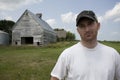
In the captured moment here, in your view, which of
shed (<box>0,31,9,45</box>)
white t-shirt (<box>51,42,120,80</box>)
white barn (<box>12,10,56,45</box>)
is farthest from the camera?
shed (<box>0,31,9,45</box>)

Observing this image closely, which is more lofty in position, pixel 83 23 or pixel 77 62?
pixel 83 23

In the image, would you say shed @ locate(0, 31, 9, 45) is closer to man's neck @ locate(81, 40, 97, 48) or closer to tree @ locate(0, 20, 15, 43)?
tree @ locate(0, 20, 15, 43)

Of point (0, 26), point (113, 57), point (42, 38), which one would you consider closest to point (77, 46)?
point (113, 57)

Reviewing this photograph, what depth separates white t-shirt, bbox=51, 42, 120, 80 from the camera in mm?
3119

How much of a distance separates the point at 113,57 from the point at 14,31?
47549 millimetres

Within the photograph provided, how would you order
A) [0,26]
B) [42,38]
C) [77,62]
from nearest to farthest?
1. [77,62]
2. [42,38]
3. [0,26]

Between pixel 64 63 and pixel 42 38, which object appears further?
pixel 42 38

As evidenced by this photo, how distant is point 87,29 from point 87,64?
0.42m

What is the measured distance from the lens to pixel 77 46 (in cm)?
326

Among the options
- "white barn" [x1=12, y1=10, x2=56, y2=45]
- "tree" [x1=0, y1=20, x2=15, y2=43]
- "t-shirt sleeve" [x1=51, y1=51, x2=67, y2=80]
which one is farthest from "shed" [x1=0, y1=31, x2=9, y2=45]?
"t-shirt sleeve" [x1=51, y1=51, x2=67, y2=80]

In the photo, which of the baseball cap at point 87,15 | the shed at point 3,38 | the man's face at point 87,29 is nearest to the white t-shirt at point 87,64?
the man's face at point 87,29

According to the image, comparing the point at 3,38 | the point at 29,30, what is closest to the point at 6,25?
the point at 3,38

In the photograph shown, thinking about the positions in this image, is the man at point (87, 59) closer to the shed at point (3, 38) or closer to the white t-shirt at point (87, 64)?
the white t-shirt at point (87, 64)

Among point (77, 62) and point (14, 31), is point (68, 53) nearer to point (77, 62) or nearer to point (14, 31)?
point (77, 62)
